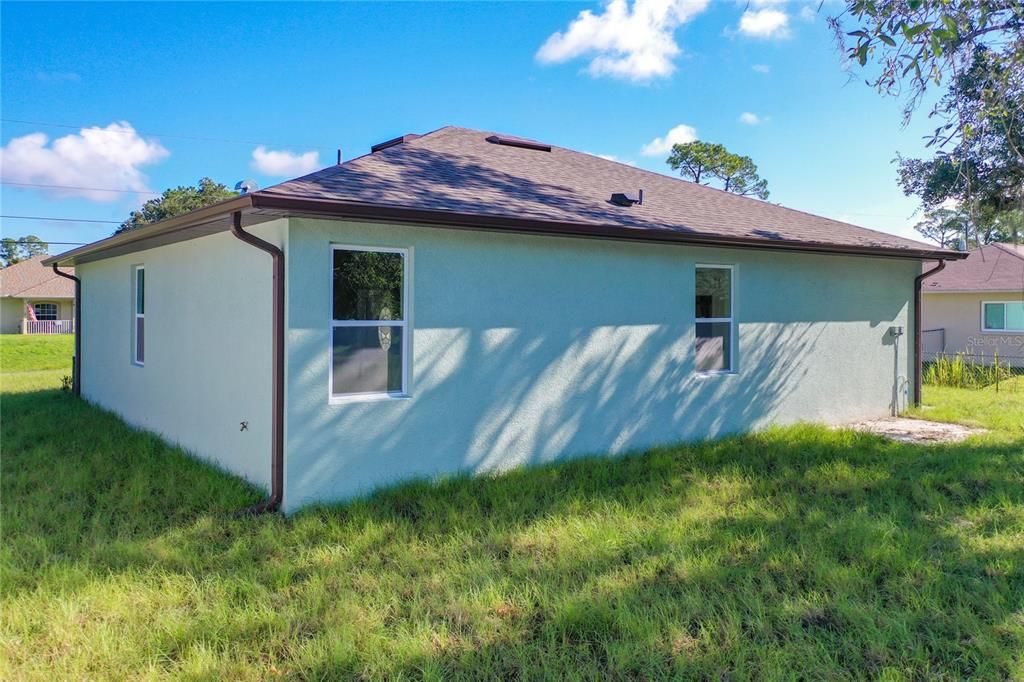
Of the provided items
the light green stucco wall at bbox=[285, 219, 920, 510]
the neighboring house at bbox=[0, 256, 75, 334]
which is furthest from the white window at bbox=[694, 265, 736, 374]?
the neighboring house at bbox=[0, 256, 75, 334]

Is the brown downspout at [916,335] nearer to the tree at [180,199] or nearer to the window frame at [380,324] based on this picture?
the window frame at [380,324]

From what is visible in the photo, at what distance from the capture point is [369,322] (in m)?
6.11

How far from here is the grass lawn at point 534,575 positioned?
3.32 meters

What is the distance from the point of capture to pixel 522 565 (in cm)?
441

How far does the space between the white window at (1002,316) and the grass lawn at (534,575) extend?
15903 millimetres

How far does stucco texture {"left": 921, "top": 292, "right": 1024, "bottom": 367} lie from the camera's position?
754 inches

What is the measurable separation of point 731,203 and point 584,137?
6.59 metres

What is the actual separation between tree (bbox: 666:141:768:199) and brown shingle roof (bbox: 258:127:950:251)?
25964mm

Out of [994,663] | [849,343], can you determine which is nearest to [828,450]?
[849,343]

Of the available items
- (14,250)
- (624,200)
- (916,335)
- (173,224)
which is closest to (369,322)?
(173,224)

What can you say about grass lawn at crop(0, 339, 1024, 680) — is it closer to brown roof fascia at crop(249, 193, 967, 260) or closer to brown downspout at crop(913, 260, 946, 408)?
brown roof fascia at crop(249, 193, 967, 260)

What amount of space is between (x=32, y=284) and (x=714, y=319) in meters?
40.4

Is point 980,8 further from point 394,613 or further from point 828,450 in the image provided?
point 394,613

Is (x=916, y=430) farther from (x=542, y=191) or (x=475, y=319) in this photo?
(x=475, y=319)
